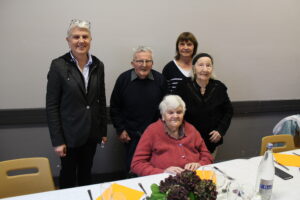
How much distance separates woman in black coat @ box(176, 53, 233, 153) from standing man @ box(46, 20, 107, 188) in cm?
80

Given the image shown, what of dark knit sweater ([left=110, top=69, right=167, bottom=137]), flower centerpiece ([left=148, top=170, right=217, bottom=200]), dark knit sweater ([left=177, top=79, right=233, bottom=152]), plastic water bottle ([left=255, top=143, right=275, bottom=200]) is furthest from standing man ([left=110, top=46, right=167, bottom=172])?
flower centerpiece ([left=148, top=170, right=217, bottom=200])

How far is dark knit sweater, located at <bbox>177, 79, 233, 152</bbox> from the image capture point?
239 centimetres

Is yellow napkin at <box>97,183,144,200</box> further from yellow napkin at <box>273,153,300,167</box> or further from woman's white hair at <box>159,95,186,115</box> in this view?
yellow napkin at <box>273,153,300,167</box>

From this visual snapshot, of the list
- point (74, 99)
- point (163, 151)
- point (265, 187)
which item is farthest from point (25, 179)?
point (265, 187)

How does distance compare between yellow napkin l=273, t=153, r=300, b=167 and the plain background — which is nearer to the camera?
yellow napkin l=273, t=153, r=300, b=167

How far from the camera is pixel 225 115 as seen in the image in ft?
8.49

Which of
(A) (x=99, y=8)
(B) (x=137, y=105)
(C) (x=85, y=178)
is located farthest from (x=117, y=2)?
(C) (x=85, y=178)

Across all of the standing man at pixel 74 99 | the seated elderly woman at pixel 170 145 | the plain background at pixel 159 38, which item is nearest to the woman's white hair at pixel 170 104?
the seated elderly woman at pixel 170 145

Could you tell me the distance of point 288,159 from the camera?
187 cm

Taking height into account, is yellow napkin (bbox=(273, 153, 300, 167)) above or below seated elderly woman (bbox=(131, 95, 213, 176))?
below

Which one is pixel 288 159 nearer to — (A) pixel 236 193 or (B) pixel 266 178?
(B) pixel 266 178

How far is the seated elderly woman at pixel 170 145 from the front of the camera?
74.4 inches

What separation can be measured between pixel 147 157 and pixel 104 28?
1.41 meters

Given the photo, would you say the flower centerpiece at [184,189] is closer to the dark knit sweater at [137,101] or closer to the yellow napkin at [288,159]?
the yellow napkin at [288,159]
